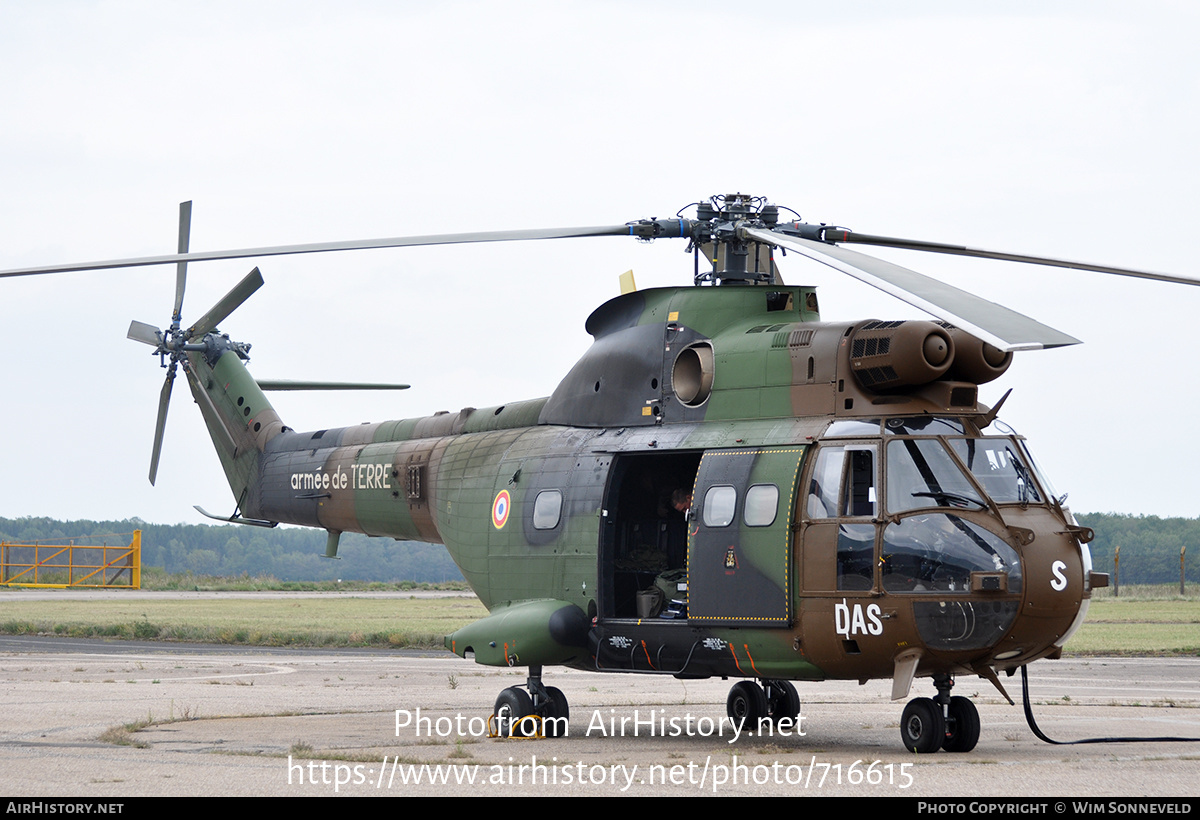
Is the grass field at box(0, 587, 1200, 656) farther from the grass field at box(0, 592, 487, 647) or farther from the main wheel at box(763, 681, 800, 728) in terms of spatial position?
the main wheel at box(763, 681, 800, 728)

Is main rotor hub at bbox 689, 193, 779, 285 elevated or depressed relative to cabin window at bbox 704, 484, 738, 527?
elevated

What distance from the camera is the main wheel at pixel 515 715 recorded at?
15.3 metres

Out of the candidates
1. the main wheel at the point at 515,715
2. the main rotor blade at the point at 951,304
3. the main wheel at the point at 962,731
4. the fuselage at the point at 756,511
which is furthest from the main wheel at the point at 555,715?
the main rotor blade at the point at 951,304

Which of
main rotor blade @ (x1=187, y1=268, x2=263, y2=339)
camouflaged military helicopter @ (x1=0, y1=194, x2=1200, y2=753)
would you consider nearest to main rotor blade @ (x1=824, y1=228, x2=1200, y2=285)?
camouflaged military helicopter @ (x1=0, y1=194, x2=1200, y2=753)

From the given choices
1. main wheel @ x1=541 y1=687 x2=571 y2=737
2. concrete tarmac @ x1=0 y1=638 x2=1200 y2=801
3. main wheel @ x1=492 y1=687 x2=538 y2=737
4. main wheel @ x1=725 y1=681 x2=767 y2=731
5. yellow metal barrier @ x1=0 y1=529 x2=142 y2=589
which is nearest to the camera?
concrete tarmac @ x1=0 y1=638 x2=1200 y2=801

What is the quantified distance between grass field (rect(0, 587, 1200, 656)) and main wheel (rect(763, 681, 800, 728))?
52.8 feet

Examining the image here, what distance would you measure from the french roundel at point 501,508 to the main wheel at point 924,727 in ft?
17.4

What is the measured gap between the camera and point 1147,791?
414 inches

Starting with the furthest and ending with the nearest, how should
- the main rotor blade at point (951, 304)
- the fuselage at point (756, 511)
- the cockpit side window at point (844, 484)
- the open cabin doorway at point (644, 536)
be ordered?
the open cabin doorway at point (644, 536) → the cockpit side window at point (844, 484) → the fuselage at point (756, 511) → the main rotor blade at point (951, 304)

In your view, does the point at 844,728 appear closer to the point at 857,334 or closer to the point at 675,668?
the point at 675,668

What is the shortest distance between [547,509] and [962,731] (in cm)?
511

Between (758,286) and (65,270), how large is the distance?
719 cm

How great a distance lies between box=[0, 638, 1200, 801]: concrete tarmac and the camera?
1109 centimetres

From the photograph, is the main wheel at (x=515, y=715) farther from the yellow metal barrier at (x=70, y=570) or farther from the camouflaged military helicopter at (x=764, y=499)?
the yellow metal barrier at (x=70, y=570)
